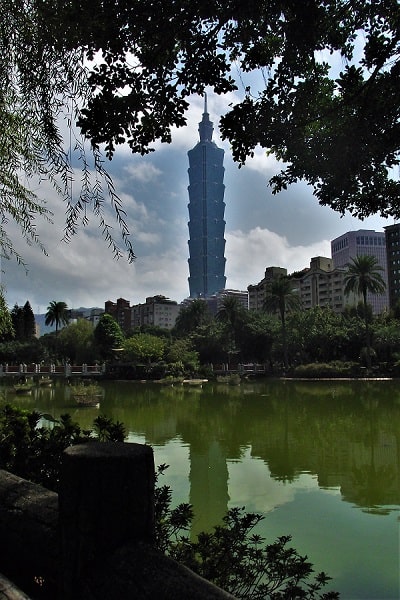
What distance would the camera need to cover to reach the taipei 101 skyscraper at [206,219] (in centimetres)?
12356

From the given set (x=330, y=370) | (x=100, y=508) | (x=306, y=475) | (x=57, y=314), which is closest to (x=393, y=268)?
(x=330, y=370)

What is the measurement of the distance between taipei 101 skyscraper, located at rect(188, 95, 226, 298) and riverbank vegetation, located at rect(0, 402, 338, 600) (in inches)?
4356

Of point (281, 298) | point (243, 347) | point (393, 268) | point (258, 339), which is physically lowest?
point (243, 347)

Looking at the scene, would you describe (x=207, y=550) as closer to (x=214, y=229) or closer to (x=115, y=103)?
(x=115, y=103)

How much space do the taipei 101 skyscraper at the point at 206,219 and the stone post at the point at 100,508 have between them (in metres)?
113

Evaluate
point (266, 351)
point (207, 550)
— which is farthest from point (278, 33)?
point (266, 351)

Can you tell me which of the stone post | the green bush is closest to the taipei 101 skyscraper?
the green bush

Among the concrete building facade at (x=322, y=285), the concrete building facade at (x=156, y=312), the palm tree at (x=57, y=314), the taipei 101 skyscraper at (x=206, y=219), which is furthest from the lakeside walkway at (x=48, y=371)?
the taipei 101 skyscraper at (x=206, y=219)

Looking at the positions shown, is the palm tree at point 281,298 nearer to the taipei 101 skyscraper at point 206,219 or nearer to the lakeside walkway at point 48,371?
the lakeside walkway at point 48,371

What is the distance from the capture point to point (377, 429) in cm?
1293

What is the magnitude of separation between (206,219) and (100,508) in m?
138

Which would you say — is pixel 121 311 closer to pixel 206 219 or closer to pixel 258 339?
pixel 206 219

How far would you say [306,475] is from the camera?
7.80 metres

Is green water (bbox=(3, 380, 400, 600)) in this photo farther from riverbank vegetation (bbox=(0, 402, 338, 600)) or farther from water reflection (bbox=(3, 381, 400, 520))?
riverbank vegetation (bbox=(0, 402, 338, 600))
